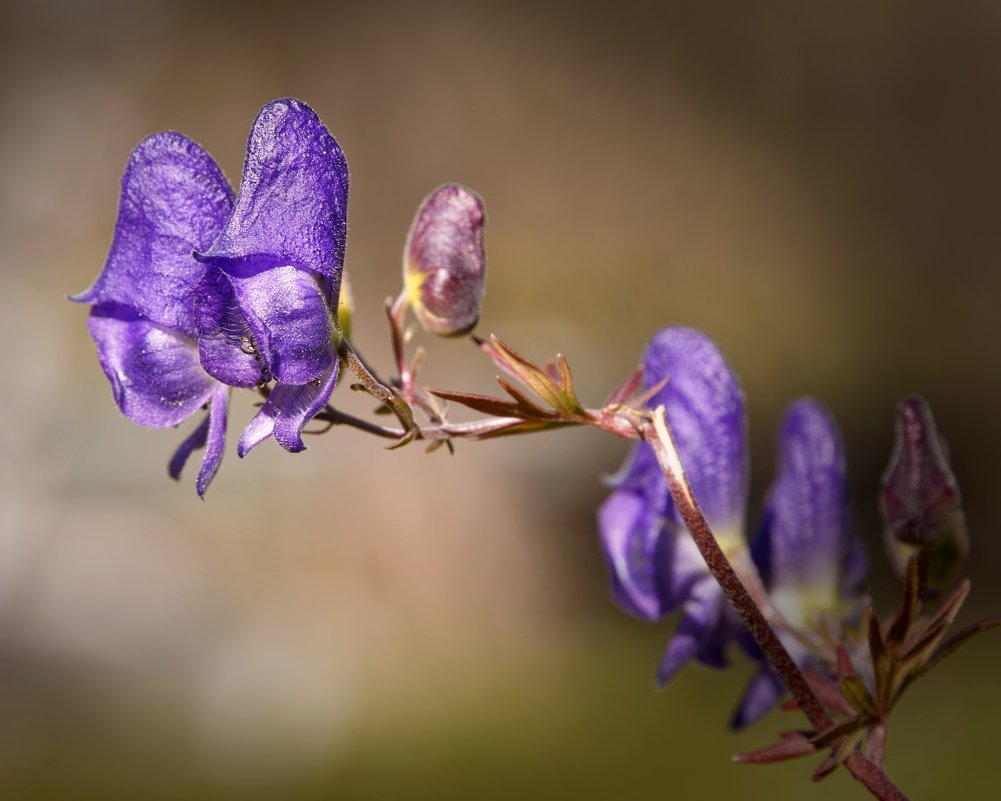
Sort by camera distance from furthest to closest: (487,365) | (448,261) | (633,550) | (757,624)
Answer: (487,365) < (633,550) < (448,261) < (757,624)

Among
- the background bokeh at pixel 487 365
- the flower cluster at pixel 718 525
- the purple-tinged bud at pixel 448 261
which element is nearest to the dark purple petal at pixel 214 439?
the purple-tinged bud at pixel 448 261

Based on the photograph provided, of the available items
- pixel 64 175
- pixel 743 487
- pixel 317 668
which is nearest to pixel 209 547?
pixel 317 668

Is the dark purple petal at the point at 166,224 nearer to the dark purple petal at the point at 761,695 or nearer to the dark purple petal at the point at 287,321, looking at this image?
the dark purple petal at the point at 287,321

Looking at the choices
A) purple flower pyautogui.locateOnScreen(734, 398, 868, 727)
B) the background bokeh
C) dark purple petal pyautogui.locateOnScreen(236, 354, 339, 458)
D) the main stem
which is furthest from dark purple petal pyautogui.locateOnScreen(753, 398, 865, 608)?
the background bokeh

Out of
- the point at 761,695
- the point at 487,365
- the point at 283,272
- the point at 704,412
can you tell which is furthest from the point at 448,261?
the point at 487,365

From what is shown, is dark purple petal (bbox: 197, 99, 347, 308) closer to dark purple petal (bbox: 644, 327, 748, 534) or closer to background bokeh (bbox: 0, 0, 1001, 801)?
dark purple petal (bbox: 644, 327, 748, 534)

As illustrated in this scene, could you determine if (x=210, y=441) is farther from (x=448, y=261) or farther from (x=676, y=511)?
(x=676, y=511)

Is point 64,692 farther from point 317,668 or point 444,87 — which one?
point 444,87
